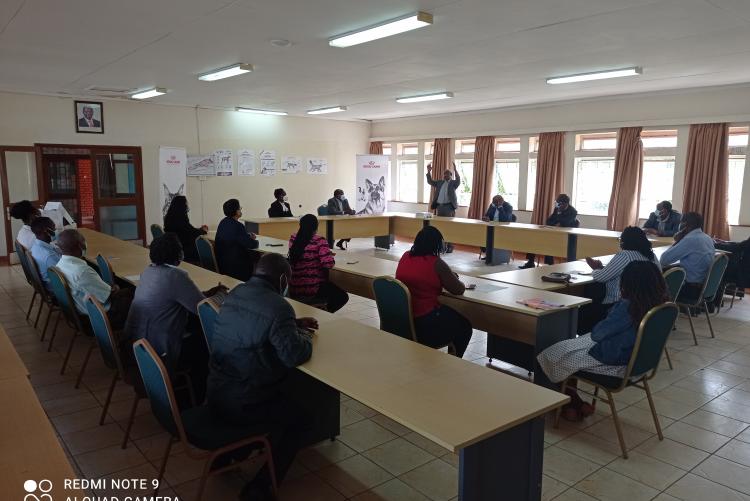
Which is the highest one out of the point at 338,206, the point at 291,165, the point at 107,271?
the point at 291,165

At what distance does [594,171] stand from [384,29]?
20.1 ft

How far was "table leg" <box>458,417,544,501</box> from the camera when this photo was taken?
1.83 metres

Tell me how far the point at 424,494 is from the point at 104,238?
5709 mm

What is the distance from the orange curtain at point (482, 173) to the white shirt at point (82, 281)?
8.12m

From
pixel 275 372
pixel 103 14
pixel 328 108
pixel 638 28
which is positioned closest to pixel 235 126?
pixel 328 108

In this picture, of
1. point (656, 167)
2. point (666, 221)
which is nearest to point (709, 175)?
point (656, 167)

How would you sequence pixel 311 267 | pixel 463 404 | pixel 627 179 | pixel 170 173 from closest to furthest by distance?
1. pixel 463 404
2. pixel 311 267
3. pixel 627 179
4. pixel 170 173

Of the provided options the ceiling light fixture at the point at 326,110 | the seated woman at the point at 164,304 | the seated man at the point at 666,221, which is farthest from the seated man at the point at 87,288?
the ceiling light fixture at the point at 326,110

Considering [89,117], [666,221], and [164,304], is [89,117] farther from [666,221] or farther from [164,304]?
[666,221]

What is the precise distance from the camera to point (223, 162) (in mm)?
10641

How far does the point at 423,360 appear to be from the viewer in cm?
233

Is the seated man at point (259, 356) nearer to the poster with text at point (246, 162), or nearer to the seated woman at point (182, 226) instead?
the seated woman at point (182, 226)

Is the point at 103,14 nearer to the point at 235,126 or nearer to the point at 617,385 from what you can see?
the point at 617,385

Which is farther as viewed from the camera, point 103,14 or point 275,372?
point 103,14
